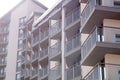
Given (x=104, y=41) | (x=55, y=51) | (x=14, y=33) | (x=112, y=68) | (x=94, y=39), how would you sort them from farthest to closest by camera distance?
(x=14, y=33), (x=55, y=51), (x=94, y=39), (x=104, y=41), (x=112, y=68)

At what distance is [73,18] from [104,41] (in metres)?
14.7

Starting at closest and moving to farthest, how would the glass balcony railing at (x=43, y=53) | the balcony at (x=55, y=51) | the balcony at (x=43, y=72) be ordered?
the balcony at (x=55, y=51) < the balcony at (x=43, y=72) < the glass balcony railing at (x=43, y=53)

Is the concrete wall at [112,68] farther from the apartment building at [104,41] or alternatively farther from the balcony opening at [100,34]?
the balcony opening at [100,34]

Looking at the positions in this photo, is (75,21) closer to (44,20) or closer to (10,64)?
(44,20)

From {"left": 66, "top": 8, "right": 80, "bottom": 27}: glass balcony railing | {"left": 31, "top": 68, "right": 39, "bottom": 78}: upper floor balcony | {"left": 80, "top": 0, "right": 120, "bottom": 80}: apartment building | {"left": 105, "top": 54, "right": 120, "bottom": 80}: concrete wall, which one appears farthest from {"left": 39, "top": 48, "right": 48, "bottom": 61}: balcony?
{"left": 105, "top": 54, "right": 120, "bottom": 80}: concrete wall

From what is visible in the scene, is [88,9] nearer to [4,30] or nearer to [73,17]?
[73,17]

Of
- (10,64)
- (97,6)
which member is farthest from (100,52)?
(10,64)

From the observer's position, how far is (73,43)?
41812mm

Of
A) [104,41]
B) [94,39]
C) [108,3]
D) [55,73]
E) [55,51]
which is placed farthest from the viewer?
[55,51]

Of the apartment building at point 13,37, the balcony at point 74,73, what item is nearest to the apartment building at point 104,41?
the balcony at point 74,73

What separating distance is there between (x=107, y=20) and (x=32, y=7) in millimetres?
53066

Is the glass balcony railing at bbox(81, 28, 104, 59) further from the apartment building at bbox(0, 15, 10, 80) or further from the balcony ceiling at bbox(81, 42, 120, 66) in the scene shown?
the apartment building at bbox(0, 15, 10, 80)

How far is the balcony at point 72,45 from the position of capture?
4079 cm

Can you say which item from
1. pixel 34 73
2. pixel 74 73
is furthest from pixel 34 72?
pixel 74 73
